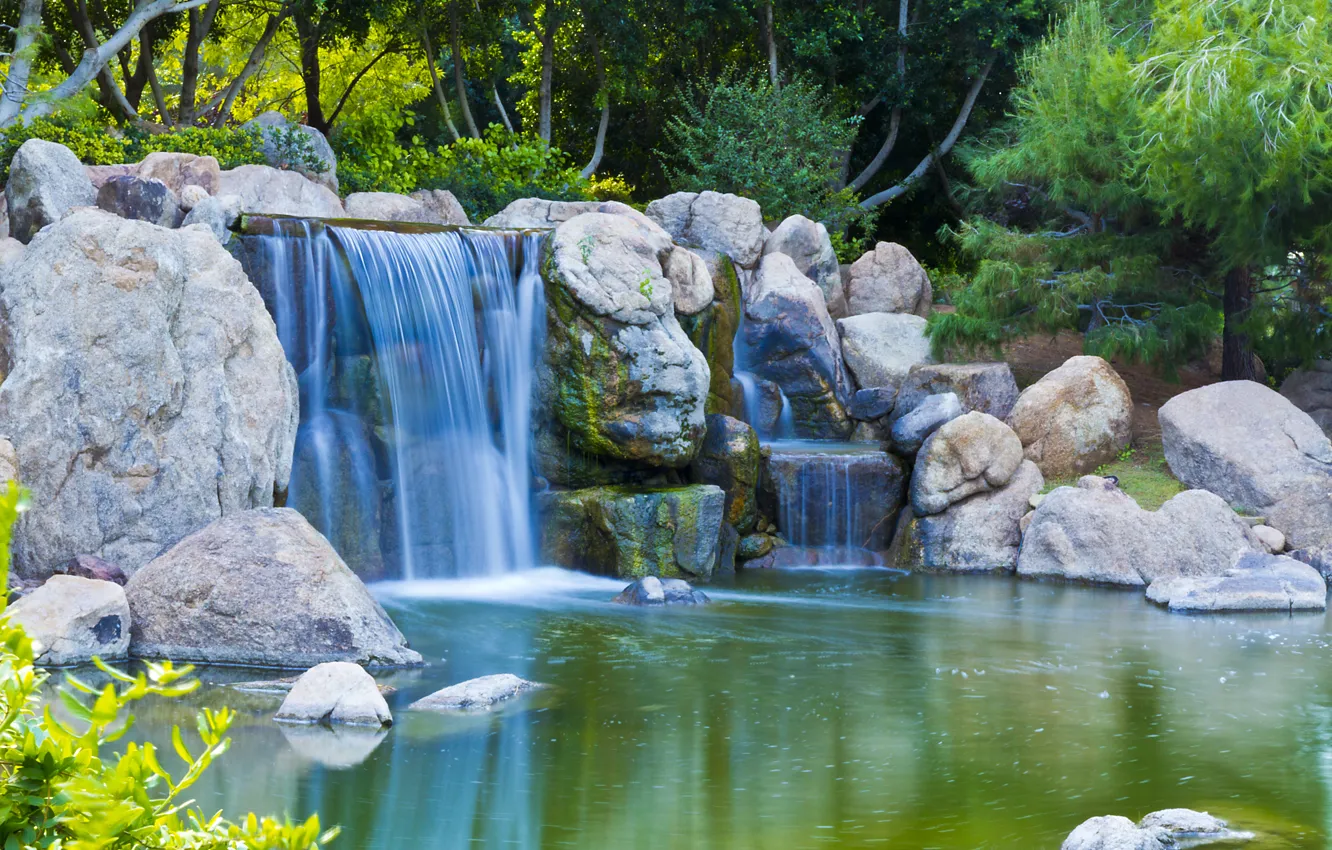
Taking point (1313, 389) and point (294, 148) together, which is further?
point (294, 148)

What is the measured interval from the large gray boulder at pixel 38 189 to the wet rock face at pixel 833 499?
22.2 feet

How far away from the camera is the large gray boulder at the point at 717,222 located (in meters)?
17.5

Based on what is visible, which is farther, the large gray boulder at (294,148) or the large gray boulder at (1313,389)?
the large gray boulder at (294,148)

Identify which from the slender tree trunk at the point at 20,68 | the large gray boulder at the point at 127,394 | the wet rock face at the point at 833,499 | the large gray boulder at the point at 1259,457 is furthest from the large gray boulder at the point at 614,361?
the slender tree trunk at the point at 20,68

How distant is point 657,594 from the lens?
11281 millimetres

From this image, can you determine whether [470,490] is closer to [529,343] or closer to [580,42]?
[529,343]

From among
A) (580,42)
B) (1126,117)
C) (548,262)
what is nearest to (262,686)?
(548,262)

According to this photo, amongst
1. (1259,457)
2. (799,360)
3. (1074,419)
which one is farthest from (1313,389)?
(799,360)

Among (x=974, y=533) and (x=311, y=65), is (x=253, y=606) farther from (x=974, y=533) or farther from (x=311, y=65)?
(x=311, y=65)

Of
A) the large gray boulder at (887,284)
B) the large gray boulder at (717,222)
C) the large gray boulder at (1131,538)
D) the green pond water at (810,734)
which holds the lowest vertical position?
the green pond water at (810,734)

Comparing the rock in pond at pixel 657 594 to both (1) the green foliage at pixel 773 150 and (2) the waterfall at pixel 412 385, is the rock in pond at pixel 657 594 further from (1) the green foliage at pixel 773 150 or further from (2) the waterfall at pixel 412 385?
(1) the green foliage at pixel 773 150

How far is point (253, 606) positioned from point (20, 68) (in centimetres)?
996

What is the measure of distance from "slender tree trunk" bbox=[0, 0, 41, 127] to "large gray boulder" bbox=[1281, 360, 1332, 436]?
14149mm

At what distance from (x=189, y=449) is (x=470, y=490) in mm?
3184
